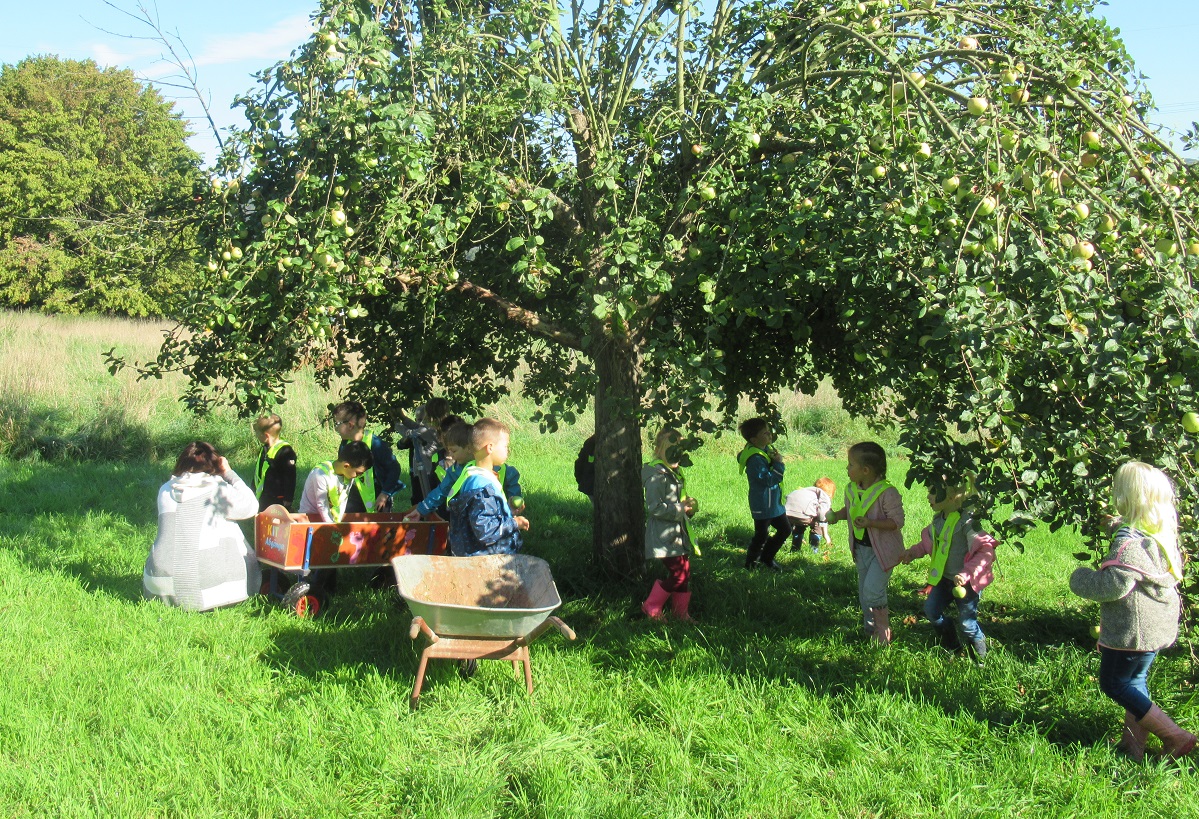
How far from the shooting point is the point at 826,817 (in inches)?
128

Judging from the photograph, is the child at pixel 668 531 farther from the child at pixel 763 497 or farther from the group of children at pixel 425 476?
the child at pixel 763 497

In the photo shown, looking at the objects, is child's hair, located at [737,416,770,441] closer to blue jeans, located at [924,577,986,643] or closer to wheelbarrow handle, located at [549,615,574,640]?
blue jeans, located at [924,577,986,643]

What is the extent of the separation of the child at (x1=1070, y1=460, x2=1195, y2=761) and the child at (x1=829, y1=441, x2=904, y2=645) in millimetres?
1520

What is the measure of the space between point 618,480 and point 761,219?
2.18 meters

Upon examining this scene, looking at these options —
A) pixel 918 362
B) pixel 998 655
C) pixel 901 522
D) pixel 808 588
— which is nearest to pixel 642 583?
pixel 808 588

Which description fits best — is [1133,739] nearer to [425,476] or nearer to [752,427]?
[752,427]

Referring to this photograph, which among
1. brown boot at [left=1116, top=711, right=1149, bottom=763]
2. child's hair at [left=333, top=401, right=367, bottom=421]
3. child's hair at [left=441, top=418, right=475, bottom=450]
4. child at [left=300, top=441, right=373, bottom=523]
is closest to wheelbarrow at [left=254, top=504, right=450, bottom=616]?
child at [left=300, top=441, right=373, bottom=523]

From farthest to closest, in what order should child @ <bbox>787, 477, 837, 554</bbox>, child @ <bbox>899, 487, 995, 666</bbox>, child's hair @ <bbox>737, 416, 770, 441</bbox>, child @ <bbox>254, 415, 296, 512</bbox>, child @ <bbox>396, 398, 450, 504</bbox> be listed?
1. child @ <bbox>787, 477, 837, 554</bbox>
2. child's hair @ <bbox>737, 416, 770, 441</bbox>
3. child @ <bbox>396, 398, 450, 504</bbox>
4. child @ <bbox>254, 415, 296, 512</bbox>
5. child @ <bbox>899, 487, 995, 666</bbox>

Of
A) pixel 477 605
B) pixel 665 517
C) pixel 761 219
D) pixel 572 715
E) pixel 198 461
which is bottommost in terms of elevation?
pixel 572 715

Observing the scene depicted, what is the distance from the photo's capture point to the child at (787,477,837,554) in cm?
827

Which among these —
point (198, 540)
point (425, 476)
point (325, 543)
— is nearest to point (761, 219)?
point (325, 543)

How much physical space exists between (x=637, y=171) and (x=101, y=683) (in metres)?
3.55

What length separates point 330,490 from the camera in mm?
5742

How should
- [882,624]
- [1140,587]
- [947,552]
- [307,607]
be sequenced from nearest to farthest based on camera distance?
[1140,587] → [947,552] → [882,624] → [307,607]
